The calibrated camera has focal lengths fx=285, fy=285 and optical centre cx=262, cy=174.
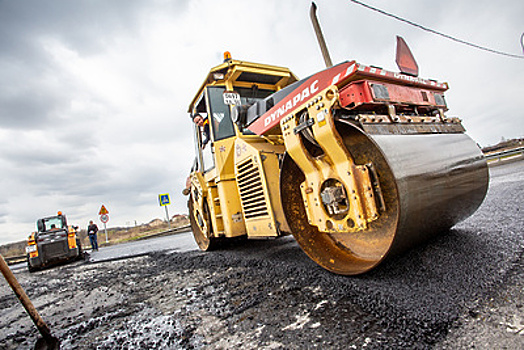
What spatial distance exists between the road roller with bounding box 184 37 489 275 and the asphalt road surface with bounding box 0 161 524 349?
20 cm

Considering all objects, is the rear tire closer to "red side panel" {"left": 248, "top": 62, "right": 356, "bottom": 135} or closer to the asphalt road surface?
the asphalt road surface

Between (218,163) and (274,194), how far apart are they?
3.59 feet

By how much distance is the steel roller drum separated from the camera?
5.10ft

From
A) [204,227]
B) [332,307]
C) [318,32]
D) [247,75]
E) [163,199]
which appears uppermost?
[318,32]

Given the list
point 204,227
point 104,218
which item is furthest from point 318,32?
point 104,218

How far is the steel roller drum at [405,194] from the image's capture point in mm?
1554

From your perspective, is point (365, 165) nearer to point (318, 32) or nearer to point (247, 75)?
point (247, 75)

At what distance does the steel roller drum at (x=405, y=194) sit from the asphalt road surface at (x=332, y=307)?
0.17 metres

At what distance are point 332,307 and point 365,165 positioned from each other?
87cm

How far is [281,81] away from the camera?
12.7ft

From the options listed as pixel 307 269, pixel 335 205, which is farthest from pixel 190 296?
pixel 335 205

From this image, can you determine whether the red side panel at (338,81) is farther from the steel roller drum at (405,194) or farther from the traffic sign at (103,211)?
the traffic sign at (103,211)

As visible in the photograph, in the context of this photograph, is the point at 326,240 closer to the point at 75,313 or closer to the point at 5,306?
the point at 75,313

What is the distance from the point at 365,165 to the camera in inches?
68.6
